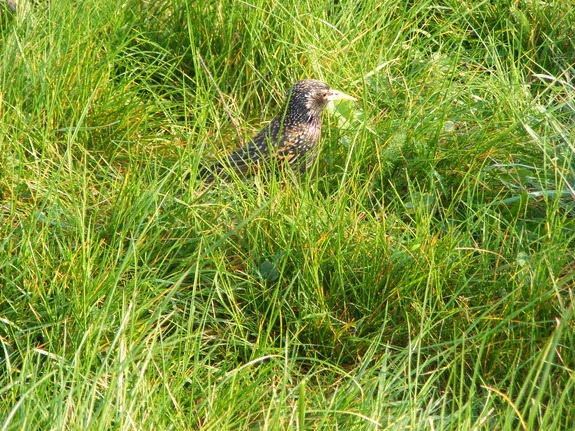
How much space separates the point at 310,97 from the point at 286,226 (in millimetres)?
1019

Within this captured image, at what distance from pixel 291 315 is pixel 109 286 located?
0.71m

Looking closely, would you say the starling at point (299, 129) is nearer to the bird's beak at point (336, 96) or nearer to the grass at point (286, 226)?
the bird's beak at point (336, 96)

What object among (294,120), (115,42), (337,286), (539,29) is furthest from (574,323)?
(115,42)

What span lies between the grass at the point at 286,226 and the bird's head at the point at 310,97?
4.8 inches

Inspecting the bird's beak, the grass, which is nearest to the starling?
the bird's beak

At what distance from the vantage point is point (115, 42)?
4168 millimetres

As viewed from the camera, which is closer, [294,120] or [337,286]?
[337,286]

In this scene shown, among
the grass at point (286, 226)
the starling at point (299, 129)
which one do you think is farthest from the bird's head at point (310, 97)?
the grass at point (286, 226)

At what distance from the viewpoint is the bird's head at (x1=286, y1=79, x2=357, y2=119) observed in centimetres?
392

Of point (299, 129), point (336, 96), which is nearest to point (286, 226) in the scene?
point (299, 129)

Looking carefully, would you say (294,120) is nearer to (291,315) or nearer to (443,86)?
(443,86)

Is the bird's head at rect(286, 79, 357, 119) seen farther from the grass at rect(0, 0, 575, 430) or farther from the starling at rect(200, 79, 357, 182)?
the grass at rect(0, 0, 575, 430)

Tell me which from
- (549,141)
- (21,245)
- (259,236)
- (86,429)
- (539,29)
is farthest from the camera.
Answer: (539,29)

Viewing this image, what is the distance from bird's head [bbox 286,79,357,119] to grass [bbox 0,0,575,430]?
12 cm
